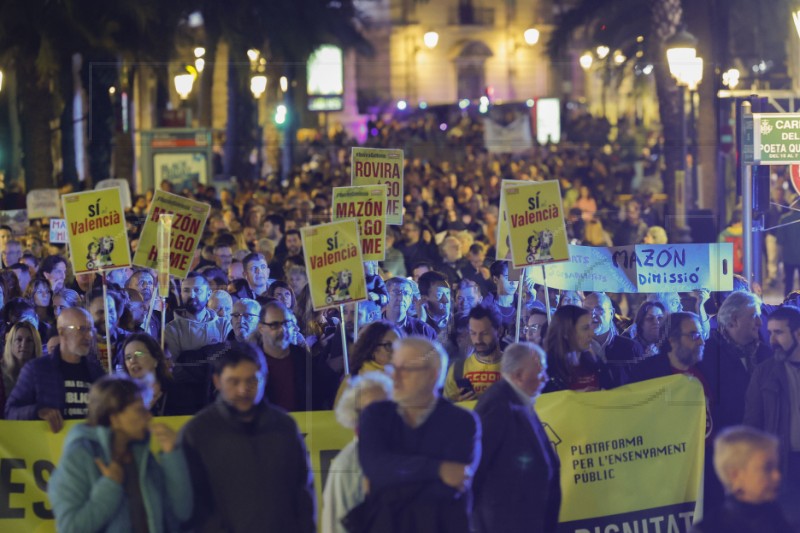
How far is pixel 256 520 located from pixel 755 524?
1921mm

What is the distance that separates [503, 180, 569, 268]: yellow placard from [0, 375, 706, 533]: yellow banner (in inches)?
66.5

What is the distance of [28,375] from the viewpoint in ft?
24.0

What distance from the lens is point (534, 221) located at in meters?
9.20

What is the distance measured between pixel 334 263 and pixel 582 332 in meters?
1.49

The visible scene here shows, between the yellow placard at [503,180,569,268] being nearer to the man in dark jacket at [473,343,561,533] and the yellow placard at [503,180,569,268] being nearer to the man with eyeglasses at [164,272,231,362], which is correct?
the man with eyeglasses at [164,272,231,362]

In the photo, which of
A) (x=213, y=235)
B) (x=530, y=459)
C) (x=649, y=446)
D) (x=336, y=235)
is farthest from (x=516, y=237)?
(x=213, y=235)

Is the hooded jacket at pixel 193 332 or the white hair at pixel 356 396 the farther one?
the hooded jacket at pixel 193 332

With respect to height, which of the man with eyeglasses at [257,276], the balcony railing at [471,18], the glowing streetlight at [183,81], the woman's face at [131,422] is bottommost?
the woman's face at [131,422]

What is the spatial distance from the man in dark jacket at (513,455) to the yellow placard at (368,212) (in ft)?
12.2

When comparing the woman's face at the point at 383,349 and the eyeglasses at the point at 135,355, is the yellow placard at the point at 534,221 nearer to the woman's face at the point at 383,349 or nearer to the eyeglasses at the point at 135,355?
the woman's face at the point at 383,349

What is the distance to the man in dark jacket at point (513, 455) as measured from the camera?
251 inches

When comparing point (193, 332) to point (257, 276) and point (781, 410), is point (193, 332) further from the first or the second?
point (781, 410)

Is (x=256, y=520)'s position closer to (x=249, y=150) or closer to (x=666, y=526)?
(x=666, y=526)

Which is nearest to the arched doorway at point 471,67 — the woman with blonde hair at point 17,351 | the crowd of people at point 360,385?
the crowd of people at point 360,385
